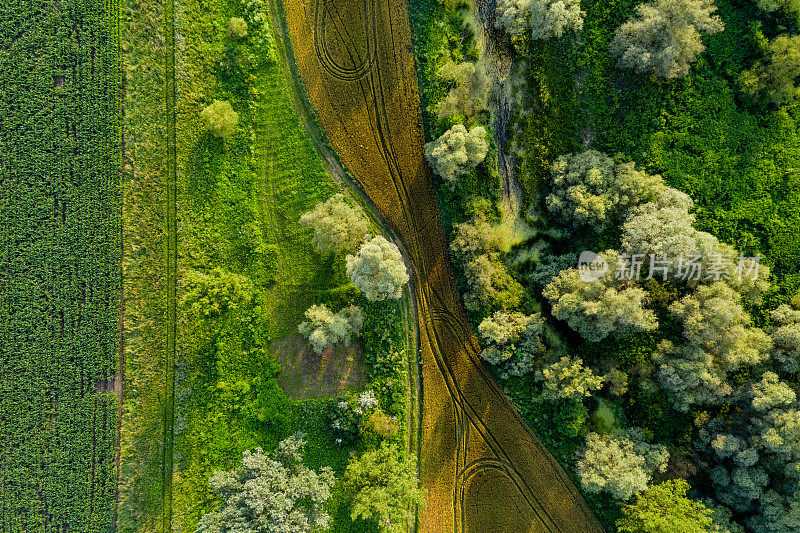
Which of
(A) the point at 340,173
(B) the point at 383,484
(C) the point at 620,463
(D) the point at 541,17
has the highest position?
(D) the point at 541,17

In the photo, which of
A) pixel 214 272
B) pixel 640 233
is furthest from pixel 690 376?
pixel 214 272

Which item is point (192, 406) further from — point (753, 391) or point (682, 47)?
point (682, 47)

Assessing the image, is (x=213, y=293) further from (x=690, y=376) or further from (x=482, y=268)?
(x=690, y=376)

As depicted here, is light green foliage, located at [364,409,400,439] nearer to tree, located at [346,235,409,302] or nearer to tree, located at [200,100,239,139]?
tree, located at [346,235,409,302]

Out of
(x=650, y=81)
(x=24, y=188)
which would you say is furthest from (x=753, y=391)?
(x=24, y=188)

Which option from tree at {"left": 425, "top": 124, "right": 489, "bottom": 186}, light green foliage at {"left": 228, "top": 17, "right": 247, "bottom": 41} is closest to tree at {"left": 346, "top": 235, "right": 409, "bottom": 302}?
tree at {"left": 425, "top": 124, "right": 489, "bottom": 186}
